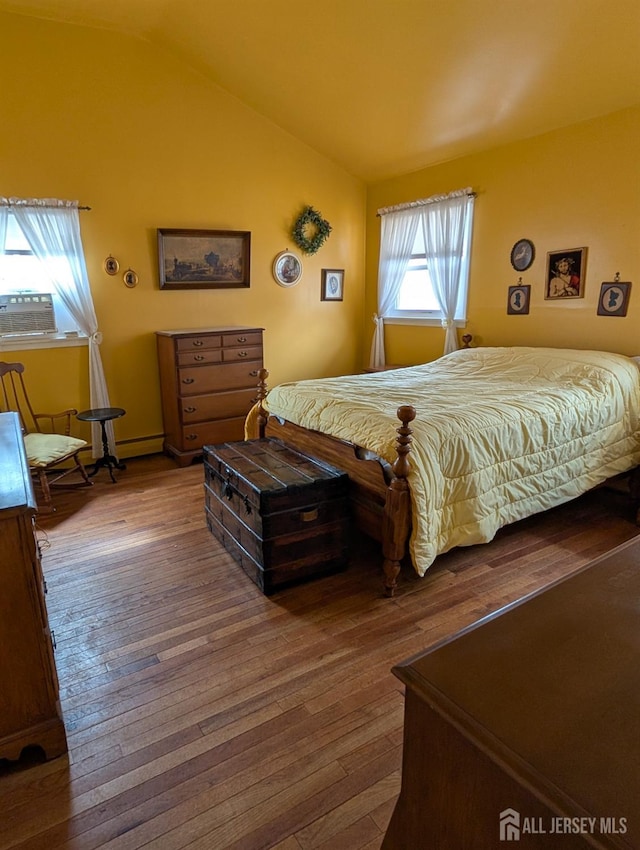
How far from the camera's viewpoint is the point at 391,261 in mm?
5398

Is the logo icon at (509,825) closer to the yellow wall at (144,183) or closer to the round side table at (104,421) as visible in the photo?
the round side table at (104,421)

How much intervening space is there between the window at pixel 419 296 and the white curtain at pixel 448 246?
0.08 m

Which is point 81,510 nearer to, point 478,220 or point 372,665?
point 372,665

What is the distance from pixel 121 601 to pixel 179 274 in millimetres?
3068

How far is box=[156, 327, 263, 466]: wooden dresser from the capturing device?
434 centimetres

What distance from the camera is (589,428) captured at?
10.5 feet

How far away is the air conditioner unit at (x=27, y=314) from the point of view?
13.0 feet

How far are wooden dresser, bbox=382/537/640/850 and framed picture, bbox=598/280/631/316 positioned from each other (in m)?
3.34

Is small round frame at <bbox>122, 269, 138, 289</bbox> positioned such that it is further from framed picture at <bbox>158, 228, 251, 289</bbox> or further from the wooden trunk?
the wooden trunk

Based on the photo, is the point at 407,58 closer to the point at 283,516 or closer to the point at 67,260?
the point at 67,260

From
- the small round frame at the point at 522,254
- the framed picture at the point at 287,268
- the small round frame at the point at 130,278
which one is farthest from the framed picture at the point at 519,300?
the small round frame at the point at 130,278

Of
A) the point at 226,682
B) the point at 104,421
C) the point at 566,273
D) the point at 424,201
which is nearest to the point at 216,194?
the point at 424,201

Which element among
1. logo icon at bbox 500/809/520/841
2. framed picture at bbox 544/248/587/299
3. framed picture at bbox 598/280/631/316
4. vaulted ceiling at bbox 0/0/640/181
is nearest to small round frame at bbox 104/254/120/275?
vaulted ceiling at bbox 0/0/640/181

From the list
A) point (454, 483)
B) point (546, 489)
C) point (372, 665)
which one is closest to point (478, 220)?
point (546, 489)
